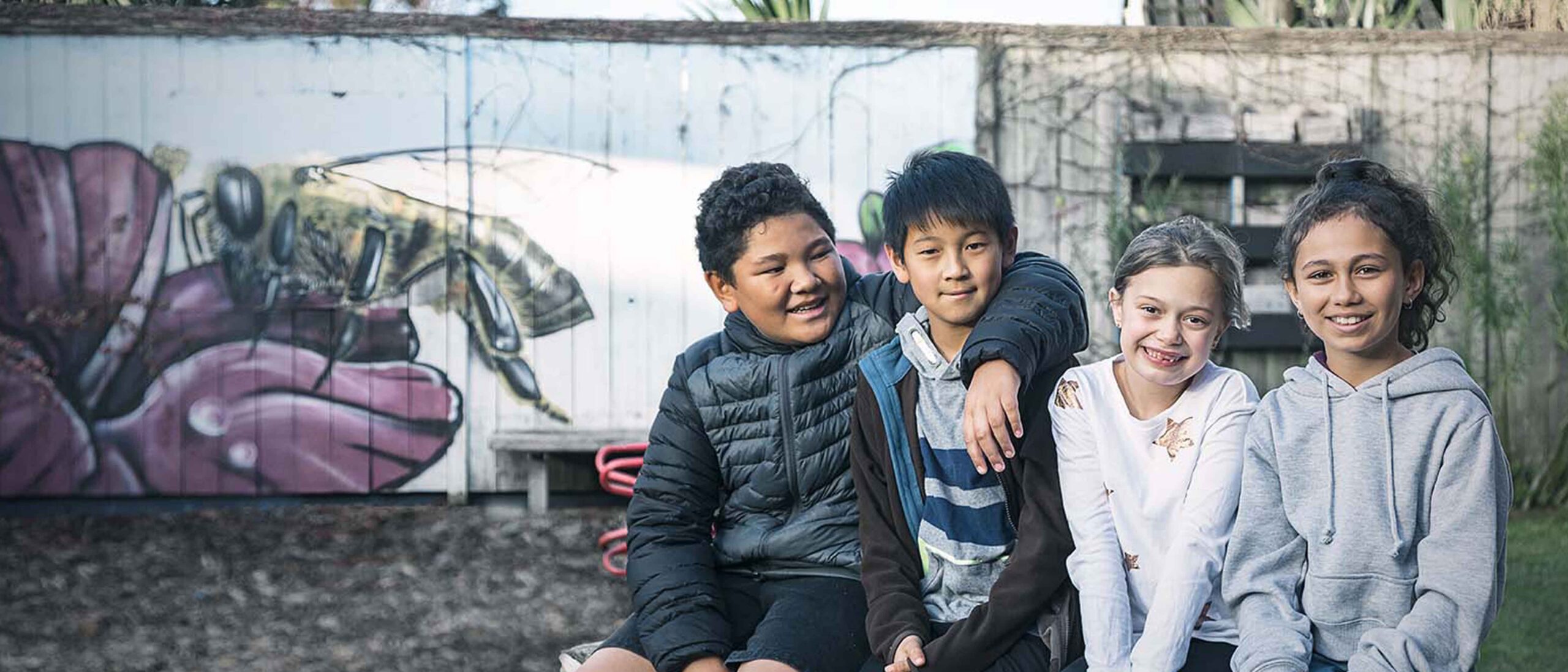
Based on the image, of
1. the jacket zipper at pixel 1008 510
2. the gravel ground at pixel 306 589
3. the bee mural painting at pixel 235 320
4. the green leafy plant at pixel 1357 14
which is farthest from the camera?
the green leafy plant at pixel 1357 14

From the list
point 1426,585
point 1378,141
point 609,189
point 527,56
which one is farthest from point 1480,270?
point 1426,585

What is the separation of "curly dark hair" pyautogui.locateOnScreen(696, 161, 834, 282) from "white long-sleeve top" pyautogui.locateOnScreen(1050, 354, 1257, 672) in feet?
2.10

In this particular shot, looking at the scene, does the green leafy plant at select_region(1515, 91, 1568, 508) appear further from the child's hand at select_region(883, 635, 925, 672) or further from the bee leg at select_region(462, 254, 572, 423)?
the child's hand at select_region(883, 635, 925, 672)

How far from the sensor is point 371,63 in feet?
20.1

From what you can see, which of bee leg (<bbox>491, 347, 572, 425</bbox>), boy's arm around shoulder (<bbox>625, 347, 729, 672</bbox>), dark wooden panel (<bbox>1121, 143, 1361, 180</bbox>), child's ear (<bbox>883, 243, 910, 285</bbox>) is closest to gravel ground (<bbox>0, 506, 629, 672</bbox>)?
bee leg (<bbox>491, 347, 572, 425</bbox>)

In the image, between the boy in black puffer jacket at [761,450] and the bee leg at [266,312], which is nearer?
the boy in black puffer jacket at [761,450]

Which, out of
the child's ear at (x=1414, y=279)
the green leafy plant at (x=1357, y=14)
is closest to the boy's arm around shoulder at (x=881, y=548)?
the child's ear at (x=1414, y=279)

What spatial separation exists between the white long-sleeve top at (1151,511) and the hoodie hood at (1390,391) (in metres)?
0.12

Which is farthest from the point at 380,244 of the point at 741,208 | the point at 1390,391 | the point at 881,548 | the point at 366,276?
the point at 1390,391

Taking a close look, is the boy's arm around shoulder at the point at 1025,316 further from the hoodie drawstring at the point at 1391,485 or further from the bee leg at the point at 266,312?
the bee leg at the point at 266,312

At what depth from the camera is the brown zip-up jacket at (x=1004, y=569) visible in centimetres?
207

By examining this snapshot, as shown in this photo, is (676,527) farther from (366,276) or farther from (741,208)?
(366,276)

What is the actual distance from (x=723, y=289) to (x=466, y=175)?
3984 mm

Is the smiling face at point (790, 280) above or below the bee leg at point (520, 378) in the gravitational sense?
above
